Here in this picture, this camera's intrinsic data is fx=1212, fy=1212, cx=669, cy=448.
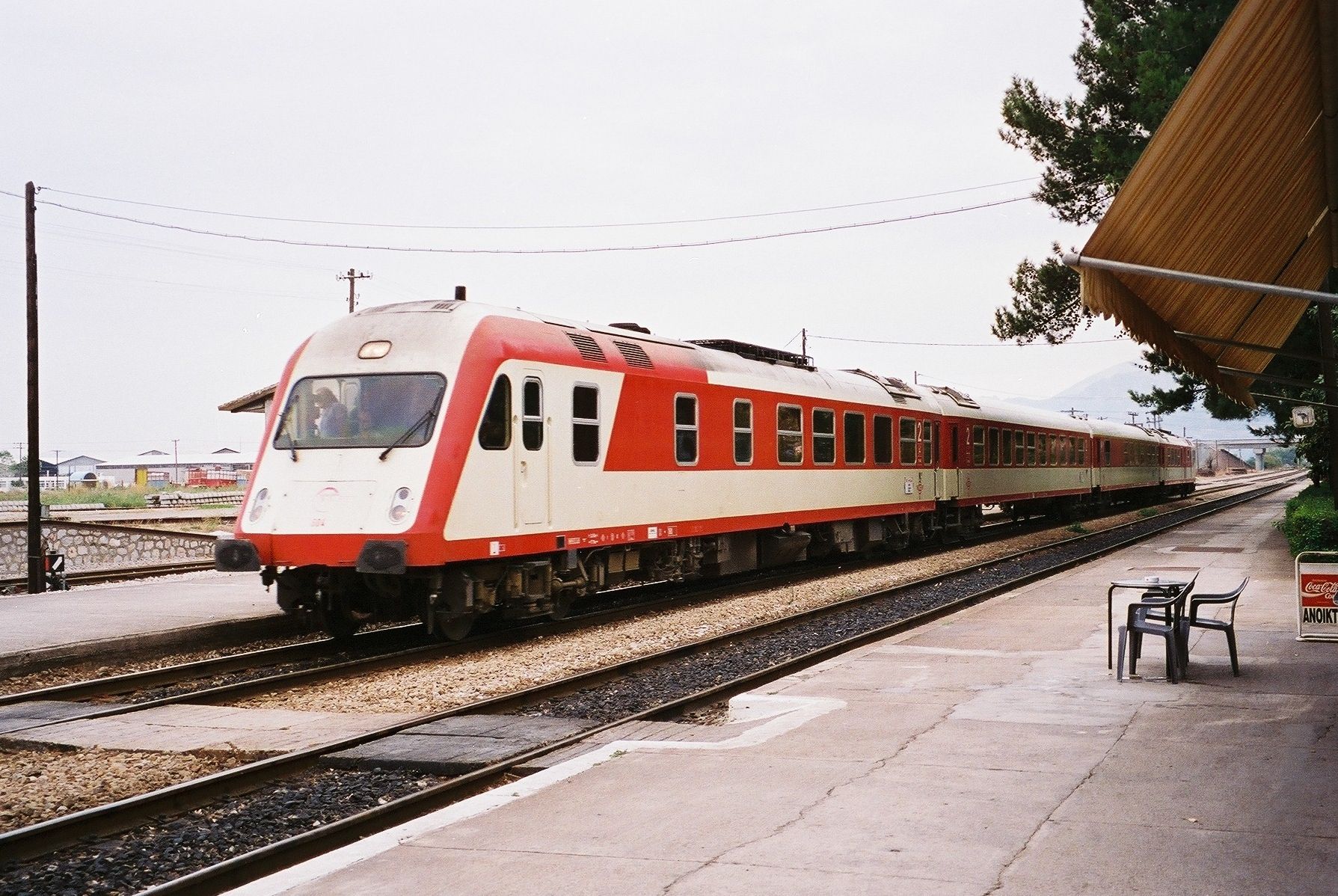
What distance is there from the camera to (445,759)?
23.3 feet

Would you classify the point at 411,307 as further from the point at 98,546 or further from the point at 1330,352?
the point at 98,546

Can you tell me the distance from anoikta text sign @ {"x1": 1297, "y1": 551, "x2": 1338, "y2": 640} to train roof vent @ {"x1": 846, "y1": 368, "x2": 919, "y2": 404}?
12.9 metres

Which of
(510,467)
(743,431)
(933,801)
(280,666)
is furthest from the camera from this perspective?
(743,431)

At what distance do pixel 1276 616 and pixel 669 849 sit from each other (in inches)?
375

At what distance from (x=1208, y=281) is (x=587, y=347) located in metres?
8.37

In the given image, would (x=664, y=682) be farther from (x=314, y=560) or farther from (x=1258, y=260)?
(x=1258, y=260)

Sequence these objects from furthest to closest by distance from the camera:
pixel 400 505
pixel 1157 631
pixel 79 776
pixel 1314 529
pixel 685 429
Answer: pixel 1314 529 < pixel 685 429 < pixel 400 505 < pixel 1157 631 < pixel 79 776

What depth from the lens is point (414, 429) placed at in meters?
11.3

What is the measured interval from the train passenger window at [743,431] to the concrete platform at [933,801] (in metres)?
7.66

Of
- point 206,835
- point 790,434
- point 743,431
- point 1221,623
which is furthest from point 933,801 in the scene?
point 790,434

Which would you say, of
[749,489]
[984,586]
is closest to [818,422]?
[749,489]

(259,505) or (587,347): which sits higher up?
(587,347)

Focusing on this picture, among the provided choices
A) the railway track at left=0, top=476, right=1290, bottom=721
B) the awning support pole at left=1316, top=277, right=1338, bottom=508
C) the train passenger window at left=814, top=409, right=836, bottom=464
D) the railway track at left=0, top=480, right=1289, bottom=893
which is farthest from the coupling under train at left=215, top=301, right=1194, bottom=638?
the awning support pole at left=1316, top=277, right=1338, bottom=508

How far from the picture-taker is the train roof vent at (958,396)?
87.8ft
